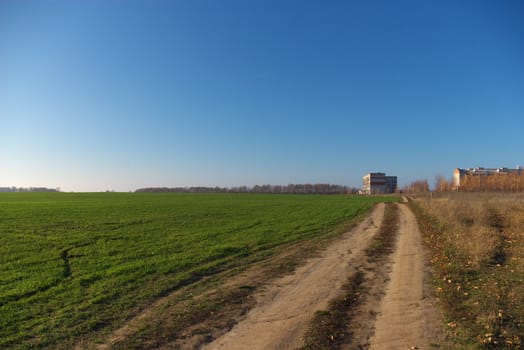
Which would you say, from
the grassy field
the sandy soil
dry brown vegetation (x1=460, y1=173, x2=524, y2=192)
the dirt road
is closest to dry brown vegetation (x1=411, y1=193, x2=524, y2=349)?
the sandy soil

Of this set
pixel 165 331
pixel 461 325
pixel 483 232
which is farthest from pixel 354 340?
pixel 483 232

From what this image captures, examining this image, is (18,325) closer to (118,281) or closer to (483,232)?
(118,281)

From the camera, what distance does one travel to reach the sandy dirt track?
6.73 metres

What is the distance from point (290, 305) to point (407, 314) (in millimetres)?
2817

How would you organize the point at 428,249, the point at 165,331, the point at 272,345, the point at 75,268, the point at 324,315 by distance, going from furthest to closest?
the point at 428,249
the point at 75,268
the point at 324,315
the point at 165,331
the point at 272,345

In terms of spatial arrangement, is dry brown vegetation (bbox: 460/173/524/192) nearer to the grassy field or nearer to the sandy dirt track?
the grassy field

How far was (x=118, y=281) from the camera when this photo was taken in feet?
36.8

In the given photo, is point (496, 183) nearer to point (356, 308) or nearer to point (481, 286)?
point (481, 286)

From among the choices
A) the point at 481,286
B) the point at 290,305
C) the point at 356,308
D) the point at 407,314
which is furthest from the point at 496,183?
the point at 290,305

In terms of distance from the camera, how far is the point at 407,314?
7988 mm

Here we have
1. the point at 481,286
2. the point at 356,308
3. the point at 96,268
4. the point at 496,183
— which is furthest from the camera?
the point at 496,183

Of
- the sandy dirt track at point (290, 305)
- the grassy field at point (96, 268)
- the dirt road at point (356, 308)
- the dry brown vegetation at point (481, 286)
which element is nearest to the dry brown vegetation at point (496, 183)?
the dry brown vegetation at point (481, 286)

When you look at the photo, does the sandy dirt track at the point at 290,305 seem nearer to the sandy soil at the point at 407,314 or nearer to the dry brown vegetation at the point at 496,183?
the sandy soil at the point at 407,314

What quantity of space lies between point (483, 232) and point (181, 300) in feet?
57.1
